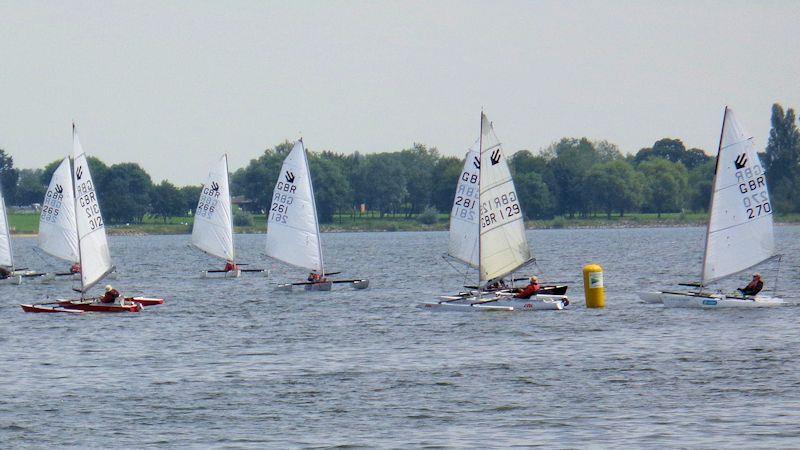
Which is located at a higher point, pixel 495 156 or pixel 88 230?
pixel 495 156

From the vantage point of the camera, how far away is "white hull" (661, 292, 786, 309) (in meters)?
49.5

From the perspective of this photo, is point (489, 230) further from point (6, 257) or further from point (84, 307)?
point (6, 257)

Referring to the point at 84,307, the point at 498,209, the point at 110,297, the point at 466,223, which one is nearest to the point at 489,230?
the point at 498,209

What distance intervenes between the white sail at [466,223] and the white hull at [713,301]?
771cm

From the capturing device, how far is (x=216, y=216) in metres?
80.3

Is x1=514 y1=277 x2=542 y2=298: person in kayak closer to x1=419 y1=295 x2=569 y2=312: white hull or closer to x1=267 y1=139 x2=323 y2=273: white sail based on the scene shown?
x1=419 y1=295 x2=569 y2=312: white hull

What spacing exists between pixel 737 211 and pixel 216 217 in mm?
38657

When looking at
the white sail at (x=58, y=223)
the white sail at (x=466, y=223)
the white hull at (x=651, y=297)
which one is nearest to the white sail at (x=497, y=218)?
the white sail at (x=466, y=223)

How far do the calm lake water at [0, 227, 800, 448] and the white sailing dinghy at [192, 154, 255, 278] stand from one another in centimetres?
1942

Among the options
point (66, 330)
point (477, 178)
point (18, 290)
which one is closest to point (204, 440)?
point (66, 330)

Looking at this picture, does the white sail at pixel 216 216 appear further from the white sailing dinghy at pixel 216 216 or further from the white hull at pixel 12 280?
the white hull at pixel 12 280

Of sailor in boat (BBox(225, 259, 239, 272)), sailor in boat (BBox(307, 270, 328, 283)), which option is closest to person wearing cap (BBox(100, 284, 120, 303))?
sailor in boat (BBox(307, 270, 328, 283))

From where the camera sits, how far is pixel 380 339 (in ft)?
146

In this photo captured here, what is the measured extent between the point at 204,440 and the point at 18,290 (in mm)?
49049
